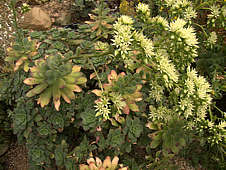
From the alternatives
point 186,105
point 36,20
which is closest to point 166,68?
point 186,105

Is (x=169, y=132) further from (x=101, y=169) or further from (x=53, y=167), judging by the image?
(x=53, y=167)

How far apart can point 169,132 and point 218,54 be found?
1.11m

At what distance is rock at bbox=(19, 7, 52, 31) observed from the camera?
3.19m

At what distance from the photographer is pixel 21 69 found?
1900 mm

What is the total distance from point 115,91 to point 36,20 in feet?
7.18

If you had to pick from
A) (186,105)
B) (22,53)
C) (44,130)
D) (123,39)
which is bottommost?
(44,130)

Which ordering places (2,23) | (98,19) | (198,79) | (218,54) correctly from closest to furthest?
(198,79)
(98,19)
(218,54)
(2,23)

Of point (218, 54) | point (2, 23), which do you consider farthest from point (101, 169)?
point (2, 23)

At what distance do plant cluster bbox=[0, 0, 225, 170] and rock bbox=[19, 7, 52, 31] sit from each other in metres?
1.25

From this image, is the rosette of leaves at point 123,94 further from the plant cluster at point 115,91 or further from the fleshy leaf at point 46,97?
the fleshy leaf at point 46,97

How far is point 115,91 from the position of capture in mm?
1552

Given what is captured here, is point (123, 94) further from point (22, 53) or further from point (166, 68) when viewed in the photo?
point (22, 53)

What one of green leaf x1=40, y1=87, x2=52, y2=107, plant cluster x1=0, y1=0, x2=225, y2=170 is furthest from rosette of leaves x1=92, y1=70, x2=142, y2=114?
green leaf x1=40, y1=87, x2=52, y2=107

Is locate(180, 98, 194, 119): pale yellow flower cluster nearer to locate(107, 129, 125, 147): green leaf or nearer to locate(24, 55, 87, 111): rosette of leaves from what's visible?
locate(107, 129, 125, 147): green leaf
